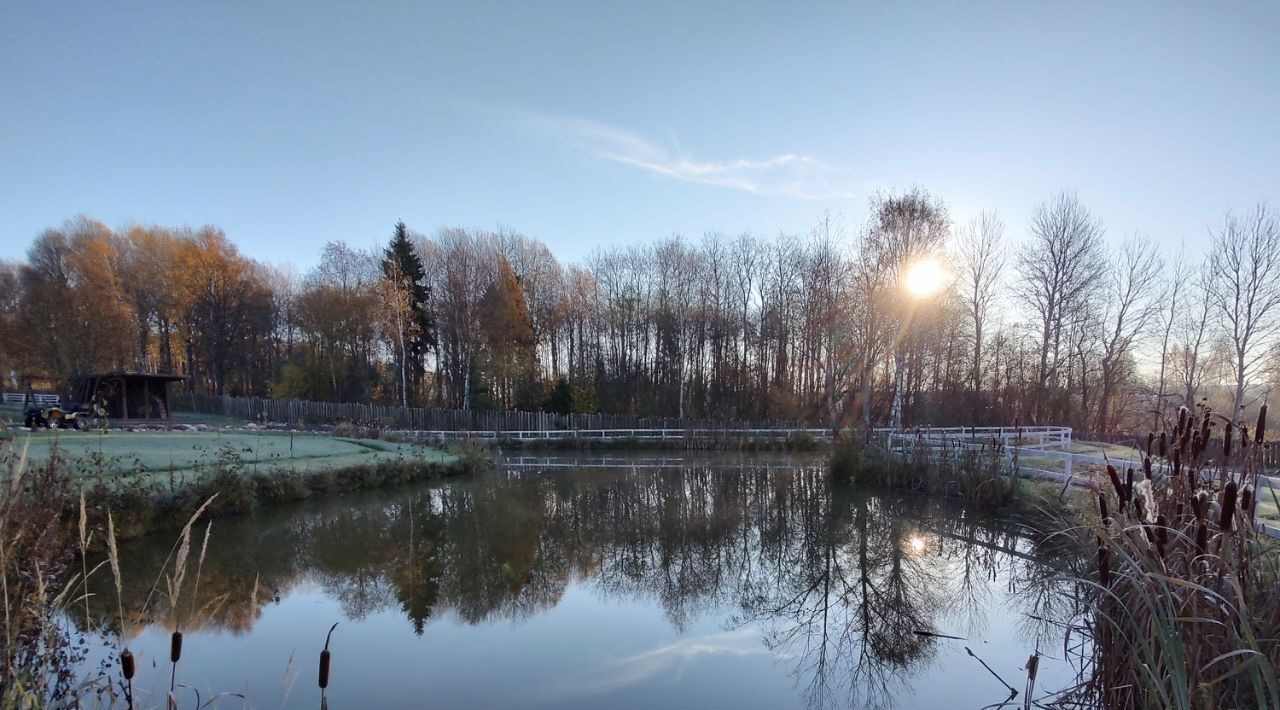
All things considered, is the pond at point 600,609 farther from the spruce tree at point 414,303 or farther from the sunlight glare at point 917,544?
the spruce tree at point 414,303

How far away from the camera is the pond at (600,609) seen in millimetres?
4750

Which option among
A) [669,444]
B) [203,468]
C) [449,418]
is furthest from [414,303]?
[203,468]

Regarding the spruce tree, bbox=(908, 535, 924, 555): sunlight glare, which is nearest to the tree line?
the spruce tree

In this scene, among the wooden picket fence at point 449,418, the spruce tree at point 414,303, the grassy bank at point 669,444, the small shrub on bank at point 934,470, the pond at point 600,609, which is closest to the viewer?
the pond at point 600,609

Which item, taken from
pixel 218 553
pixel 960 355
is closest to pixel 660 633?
pixel 218 553

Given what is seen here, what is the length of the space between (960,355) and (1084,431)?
5.98 m

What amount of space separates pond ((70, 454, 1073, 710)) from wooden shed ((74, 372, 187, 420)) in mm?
17182

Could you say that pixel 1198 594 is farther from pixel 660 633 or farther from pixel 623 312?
pixel 623 312

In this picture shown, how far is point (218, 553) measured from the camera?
8.30 meters

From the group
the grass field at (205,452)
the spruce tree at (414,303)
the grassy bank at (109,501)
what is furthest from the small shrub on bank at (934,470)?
the spruce tree at (414,303)

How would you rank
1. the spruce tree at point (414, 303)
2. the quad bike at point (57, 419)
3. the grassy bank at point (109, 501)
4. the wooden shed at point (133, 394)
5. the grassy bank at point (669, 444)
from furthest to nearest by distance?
the spruce tree at point (414, 303)
the grassy bank at point (669, 444)
the wooden shed at point (133, 394)
the quad bike at point (57, 419)
the grassy bank at point (109, 501)

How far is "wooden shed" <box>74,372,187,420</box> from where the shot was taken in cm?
2309

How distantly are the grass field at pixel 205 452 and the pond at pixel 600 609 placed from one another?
181 cm

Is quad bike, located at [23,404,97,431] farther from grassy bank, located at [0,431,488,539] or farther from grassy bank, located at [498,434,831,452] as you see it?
grassy bank, located at [498,434,831,452]
